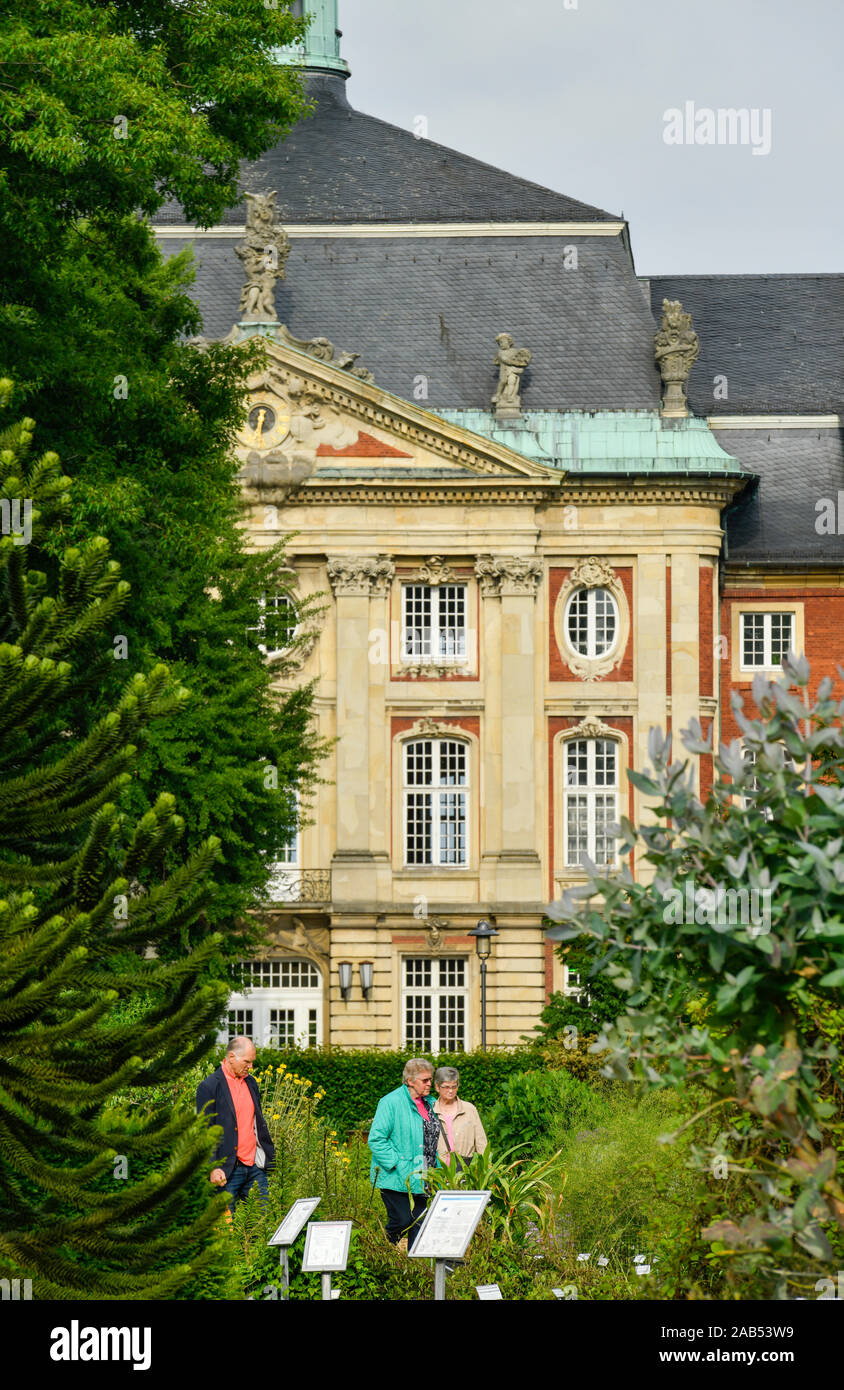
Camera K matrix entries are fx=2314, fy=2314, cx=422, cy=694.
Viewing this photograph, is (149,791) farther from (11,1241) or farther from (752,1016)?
(752,1016)

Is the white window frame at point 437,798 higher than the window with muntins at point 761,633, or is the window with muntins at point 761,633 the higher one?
the window with muntins at point 761,633

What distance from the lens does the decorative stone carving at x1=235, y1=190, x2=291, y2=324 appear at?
44.9m

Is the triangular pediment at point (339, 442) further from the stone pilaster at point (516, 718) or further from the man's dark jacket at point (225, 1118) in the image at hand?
the man's dark jacket at point (225, 1118)

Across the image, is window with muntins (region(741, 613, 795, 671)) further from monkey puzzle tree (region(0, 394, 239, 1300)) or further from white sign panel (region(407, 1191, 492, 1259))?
white sign panel (region(407, 1191, 492, 1259))

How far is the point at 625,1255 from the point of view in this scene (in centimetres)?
1662

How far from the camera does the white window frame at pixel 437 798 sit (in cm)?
4519

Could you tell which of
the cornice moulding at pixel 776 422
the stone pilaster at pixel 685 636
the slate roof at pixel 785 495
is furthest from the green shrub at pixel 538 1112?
the cornice moulding at pixel 776 422

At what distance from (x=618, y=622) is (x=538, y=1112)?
2227 cm

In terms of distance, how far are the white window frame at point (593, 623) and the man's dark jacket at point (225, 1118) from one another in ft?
92.8

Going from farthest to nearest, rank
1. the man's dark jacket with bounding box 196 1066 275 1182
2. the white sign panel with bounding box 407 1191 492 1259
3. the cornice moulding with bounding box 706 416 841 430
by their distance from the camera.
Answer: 1. the cornice moulding with bounding box 706 416 841 430
2. the man's dark jacket with bounding box 196 1066 275 1182
3. the white sign panel with bounding box 407 1191 492 1259

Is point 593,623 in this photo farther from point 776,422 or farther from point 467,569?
point 776,422

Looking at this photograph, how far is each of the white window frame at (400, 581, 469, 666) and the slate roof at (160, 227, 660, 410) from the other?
3719mm

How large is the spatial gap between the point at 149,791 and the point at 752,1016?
2241cm

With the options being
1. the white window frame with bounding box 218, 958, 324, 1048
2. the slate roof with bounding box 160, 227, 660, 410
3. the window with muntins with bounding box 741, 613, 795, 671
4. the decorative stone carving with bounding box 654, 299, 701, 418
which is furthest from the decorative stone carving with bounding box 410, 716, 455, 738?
the decorative stone carving with bounding box 654, 299, 701, 418
